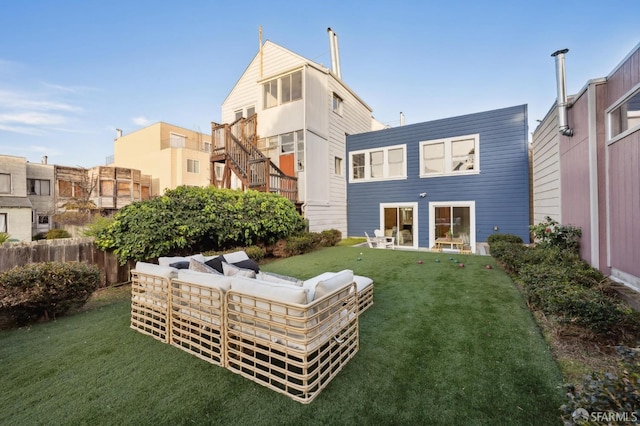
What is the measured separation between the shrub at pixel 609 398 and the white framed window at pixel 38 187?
1259 inches

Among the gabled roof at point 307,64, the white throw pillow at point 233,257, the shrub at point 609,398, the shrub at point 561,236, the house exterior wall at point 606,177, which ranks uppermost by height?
the gabled roof at point 307,64

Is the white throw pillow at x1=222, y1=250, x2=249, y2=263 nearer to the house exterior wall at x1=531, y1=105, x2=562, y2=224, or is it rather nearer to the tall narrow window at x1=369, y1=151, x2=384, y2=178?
the house exterior wall at x1=531, y1=105, x2=562, y2=224

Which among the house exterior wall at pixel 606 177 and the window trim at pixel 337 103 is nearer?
the house exterior wall at pixel 606 177

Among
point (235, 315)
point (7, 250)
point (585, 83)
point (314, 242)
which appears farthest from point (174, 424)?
point (314, 242)

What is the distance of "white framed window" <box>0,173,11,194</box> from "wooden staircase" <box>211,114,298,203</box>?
64.2ft

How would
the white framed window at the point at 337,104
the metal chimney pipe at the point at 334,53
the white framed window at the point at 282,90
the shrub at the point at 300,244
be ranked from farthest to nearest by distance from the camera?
1. the metal chimney pipe at the point at 334,53
2. the white framed window at the point at 337,104
3. the white framed window at the point at 282,90
4. the shrub at the point at 300,244

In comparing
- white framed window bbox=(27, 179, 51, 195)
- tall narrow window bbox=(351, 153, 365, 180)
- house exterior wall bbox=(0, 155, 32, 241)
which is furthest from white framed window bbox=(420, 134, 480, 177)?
white framed window bbox=(27, 179, 51, 195)

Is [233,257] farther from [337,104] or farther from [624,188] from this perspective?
[337,104]

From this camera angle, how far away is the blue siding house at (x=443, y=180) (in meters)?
10.0

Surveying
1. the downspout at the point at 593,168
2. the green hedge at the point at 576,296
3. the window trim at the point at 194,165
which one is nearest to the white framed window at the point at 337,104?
the downspout at the point at 593,168

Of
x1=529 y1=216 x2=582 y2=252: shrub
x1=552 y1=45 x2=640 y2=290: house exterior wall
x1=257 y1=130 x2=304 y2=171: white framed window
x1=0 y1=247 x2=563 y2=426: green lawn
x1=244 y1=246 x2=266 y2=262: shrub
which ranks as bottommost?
x1=0 y1=247 x2=563 y2=426: green lawn

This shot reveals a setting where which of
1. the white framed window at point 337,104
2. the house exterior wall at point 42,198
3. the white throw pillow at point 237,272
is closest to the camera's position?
the white throw pillow at point 237,272

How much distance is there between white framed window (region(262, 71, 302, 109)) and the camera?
39.0ft

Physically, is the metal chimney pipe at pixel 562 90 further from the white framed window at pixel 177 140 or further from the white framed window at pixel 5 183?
the white framed window at pixel 5 183
